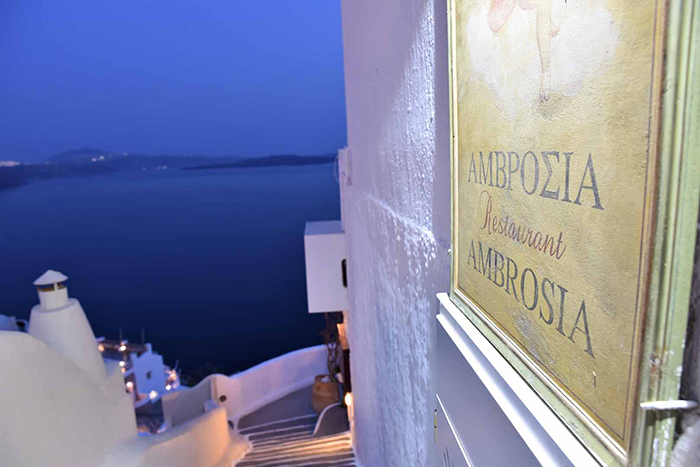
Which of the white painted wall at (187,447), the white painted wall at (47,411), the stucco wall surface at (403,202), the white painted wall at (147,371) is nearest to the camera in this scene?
the stucco wall surface at (403,202)

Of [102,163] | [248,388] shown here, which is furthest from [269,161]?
[248,388]

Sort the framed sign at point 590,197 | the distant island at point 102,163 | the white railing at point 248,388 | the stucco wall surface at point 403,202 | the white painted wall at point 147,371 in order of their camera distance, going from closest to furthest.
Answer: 1. the framed sign at point 590,197
2. the stucco wall surface at point 403,202
3. the white railing at point 248,388
4. the white painted wall at point 147,371
5. the distant island at point 102,163

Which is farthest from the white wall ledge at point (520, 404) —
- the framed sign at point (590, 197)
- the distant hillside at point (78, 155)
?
the distant hillside at point (78, 155)

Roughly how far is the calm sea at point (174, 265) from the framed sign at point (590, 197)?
21.4 m

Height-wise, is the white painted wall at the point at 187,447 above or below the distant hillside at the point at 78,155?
below

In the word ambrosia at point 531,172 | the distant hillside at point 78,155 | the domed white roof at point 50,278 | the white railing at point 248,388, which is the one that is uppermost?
the distant hillside at point 78,155

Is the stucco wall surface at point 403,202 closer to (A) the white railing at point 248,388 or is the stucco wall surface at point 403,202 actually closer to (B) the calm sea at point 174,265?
(A) the white railing at point 248,388

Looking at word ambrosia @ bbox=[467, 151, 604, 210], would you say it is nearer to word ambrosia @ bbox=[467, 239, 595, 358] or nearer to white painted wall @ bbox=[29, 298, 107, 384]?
word ambrosia @ bbox=[467, 239, 595, 358]

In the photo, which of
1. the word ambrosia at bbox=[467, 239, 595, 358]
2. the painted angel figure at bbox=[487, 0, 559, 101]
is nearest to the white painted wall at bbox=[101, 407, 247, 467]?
the word ambrosia at bbox=[467, 239, 595, 358]

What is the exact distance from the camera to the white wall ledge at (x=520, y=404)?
48 centimetres

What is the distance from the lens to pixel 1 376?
8.71 ft

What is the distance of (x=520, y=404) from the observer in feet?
1.92

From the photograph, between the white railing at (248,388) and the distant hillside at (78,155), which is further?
the distant hillside at (78,155)

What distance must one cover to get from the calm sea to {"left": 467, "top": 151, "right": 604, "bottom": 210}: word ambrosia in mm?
21341
